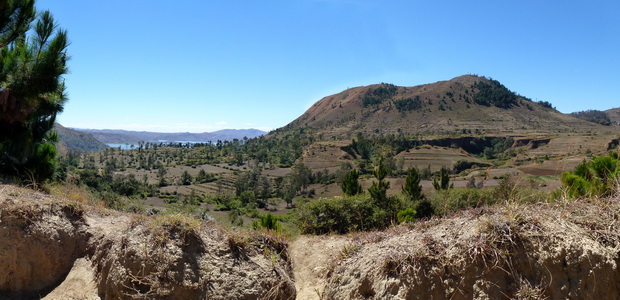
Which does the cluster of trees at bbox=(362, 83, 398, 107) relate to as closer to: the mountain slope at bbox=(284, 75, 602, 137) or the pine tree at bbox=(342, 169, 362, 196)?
→ the mountain slope at bbox=(284, 75, 602, 137)

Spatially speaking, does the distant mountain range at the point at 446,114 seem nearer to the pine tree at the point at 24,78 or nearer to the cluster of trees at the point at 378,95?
the cluster of trees at the point at 378,95

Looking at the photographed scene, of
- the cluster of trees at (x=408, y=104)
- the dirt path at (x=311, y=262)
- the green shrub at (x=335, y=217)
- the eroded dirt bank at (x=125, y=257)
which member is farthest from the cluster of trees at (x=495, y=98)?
the eroded dirt bank at (x=125, y=257)

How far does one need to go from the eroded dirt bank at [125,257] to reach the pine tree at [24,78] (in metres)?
5.01

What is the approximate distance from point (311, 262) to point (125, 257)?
9.04ft

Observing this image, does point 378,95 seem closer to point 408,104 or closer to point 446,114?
point 408,104

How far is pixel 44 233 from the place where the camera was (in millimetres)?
5637

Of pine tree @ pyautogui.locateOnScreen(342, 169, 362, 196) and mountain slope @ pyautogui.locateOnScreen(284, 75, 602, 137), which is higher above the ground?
mountain slope @ pyautogui.locateOnScreen(284, 75, 602, 137)

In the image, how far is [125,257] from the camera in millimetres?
4992

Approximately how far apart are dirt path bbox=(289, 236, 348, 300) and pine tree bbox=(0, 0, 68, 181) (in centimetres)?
824

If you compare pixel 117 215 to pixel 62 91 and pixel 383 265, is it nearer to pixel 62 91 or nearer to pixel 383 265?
pixel 383 265

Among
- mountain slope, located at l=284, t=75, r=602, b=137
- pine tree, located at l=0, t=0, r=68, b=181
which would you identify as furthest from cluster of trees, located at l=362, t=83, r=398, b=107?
pine tree, located at l=0, t=0, r=68, b=181

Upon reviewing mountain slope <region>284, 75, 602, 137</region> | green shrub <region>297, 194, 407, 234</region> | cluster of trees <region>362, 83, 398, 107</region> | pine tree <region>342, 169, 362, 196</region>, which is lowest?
pine tree <region>342, 169, 362, 196</region>

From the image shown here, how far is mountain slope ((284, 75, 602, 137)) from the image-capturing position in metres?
130

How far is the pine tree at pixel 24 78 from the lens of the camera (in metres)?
9.71
